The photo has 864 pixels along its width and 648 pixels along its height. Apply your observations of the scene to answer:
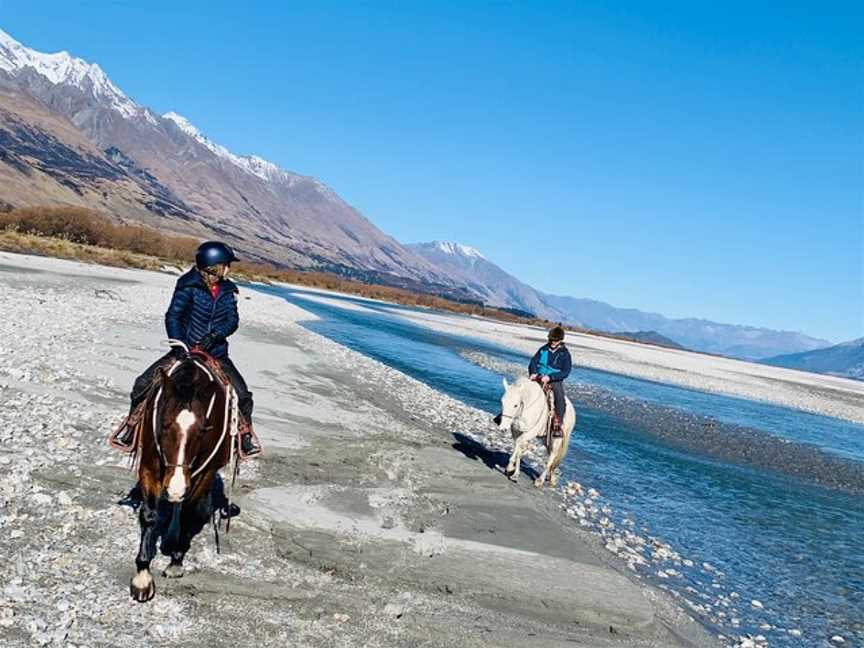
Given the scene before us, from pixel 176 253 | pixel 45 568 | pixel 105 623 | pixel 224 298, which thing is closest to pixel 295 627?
pixel 105 623

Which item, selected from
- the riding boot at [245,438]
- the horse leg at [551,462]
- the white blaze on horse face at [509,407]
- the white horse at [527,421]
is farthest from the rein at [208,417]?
the horse leg at [551,462]

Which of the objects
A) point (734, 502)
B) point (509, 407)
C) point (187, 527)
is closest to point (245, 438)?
point (187, 527)

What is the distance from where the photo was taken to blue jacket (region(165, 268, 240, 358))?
7461 mm

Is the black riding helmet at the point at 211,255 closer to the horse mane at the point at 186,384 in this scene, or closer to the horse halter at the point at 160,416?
the horse halter at the point at 160,416

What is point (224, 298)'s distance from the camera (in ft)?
25.3

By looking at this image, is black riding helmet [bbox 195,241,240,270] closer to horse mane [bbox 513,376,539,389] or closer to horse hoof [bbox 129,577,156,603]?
horse hoof [bbox 129,577,156,603]

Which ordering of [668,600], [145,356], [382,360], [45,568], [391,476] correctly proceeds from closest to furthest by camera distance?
[45,568] < [668,600] < [391,476] < [145,356] < [382,360]

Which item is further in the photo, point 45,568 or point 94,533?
point 94,533

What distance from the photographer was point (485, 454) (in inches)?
626

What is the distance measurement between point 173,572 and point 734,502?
1468cm

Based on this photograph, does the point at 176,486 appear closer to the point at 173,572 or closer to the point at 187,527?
the point at 173,572

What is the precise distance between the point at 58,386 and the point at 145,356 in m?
5.32

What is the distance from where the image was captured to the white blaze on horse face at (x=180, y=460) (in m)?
6.00

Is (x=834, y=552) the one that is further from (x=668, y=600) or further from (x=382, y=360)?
(x=382, y=360)
